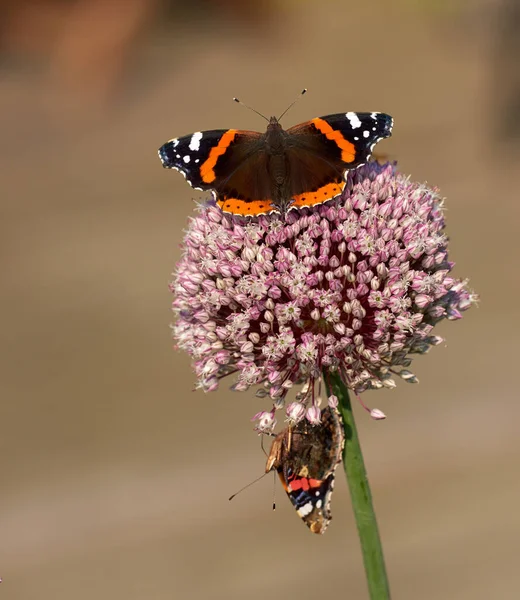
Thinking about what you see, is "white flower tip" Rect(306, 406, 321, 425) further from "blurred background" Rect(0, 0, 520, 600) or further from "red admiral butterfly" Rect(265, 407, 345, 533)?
"blurred background" Rect(0, 0, 520, 600)

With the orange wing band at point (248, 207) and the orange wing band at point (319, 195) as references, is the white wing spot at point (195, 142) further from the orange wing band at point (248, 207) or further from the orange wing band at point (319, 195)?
the orange wing band at point (319, 195)

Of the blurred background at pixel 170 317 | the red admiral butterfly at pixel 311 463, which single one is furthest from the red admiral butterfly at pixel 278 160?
the blurred background at pixel 170 317

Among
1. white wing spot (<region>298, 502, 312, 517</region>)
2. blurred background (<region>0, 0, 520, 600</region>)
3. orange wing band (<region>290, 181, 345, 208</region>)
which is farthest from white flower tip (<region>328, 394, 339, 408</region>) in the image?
blurred background (<region>0, 0, 520, 600</region>)

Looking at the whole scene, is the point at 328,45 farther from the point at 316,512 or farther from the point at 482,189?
the point at 316,512

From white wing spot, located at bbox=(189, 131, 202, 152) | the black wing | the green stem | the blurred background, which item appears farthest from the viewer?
the blurred background

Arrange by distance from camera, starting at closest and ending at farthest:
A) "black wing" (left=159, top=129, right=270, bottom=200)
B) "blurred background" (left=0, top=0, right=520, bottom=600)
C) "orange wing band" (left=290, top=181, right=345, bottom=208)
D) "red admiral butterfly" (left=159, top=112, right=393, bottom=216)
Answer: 1. "orange wing band" (left=290, top=181, right=345, bottom=208)
2. "red admiral butterfly" (left=159, top=112, right=393, bottom=216)
3. "black wing" (left=159, top=129, right=270, bottom=200)
4. "blurred background" (left=0, top=0, right=520, bottom=600)

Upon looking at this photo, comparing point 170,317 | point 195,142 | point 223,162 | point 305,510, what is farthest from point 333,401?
point 170,317

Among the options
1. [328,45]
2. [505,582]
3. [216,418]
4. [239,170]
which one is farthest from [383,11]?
[239,170]
